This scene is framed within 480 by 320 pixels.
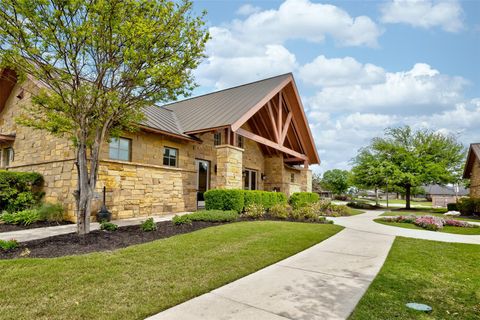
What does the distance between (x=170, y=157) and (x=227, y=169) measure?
9.06ft

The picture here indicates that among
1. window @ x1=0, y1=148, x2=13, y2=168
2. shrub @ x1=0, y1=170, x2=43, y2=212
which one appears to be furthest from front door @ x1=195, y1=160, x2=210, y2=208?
window @ x1=0, y1=148, x2=13, y2=168

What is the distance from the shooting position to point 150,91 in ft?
23.9

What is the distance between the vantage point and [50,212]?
8.95 meters

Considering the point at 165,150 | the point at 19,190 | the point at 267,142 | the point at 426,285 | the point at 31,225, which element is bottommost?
the point at 426,285

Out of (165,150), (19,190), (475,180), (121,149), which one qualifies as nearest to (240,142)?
(165,150)

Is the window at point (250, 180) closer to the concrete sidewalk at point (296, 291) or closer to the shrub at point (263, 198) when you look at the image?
the shrub at point (263, 198)

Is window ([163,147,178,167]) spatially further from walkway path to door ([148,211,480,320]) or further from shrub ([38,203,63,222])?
walkway path to door ([148,211,480,320])

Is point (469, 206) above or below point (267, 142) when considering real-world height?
below

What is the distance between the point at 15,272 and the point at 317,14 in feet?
31.7

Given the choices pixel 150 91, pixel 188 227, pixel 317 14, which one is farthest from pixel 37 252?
pixel 317 14

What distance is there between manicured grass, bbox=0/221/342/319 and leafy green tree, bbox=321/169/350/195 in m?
38.0

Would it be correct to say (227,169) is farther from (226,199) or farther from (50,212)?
(50,212)

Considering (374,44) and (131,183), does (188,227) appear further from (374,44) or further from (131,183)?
(374,44)

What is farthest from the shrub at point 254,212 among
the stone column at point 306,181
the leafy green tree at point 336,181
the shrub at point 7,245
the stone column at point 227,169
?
the leafy green tree at point 336,181
